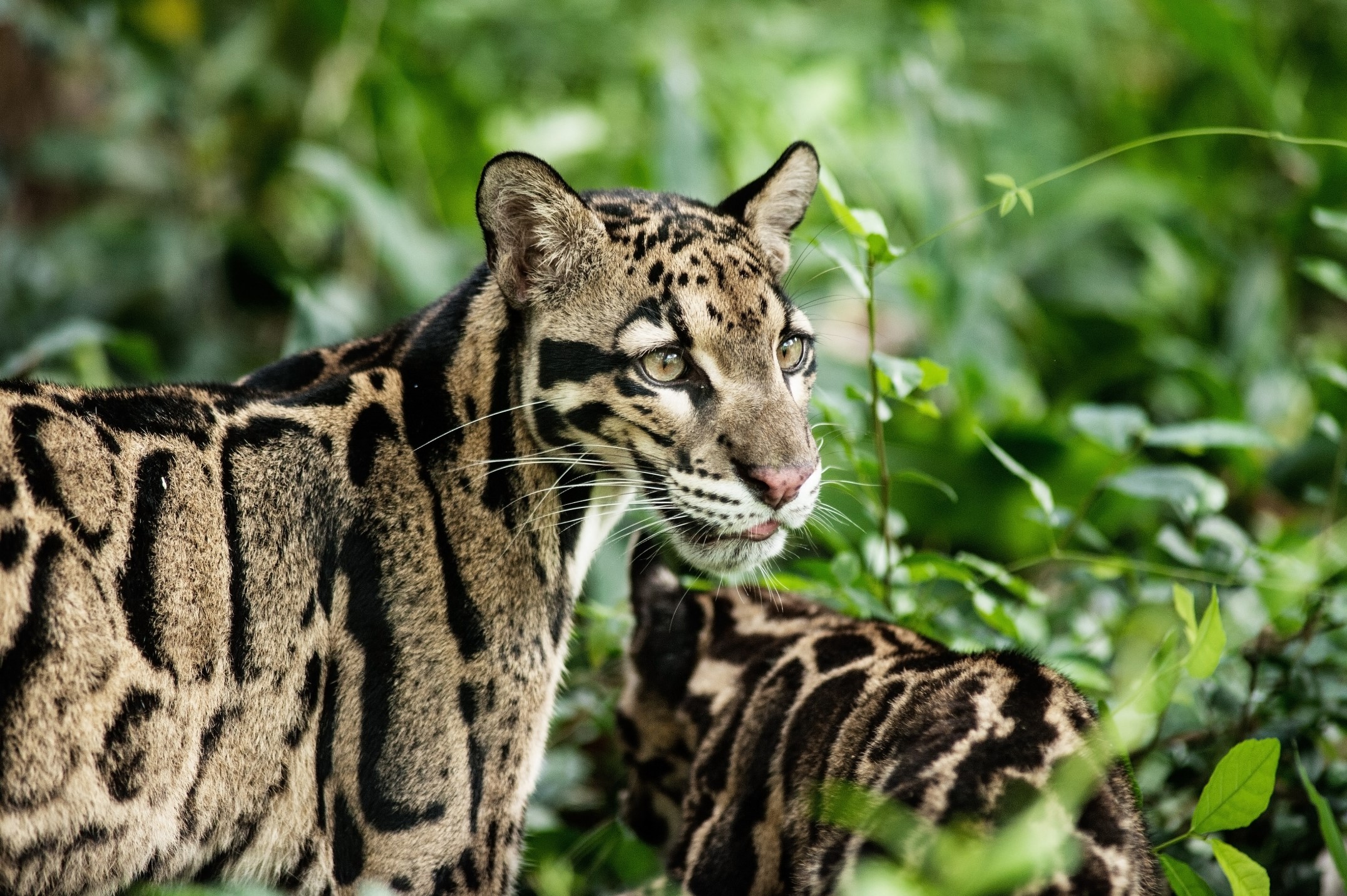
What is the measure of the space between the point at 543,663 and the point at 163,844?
109cm

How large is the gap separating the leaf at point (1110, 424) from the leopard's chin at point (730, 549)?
5.25 ft

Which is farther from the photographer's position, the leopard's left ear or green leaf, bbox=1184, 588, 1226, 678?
the leopard's left ear

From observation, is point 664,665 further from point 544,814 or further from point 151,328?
point 151,328

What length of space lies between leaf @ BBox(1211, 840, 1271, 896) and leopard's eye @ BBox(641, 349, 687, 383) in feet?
5.97

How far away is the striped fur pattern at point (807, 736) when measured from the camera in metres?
2.98

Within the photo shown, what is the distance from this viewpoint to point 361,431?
11.9ft

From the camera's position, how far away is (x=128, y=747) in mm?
3090

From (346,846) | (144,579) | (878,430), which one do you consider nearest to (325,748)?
(346,846)

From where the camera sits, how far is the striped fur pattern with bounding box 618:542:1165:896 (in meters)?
2.98

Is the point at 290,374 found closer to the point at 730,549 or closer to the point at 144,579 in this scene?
the point at 144,579

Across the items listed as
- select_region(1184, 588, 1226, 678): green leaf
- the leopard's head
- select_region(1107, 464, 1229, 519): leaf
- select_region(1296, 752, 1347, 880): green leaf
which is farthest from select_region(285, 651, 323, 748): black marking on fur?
select_region(1107, 464, 1229, 519): leaf

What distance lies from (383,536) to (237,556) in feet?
1.29

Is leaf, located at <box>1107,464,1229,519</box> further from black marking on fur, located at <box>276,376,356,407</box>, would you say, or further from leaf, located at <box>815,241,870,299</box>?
black marking on fur, located at <box>276,376,356,407</box>

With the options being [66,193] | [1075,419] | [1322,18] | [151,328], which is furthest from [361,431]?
[1322,18]
